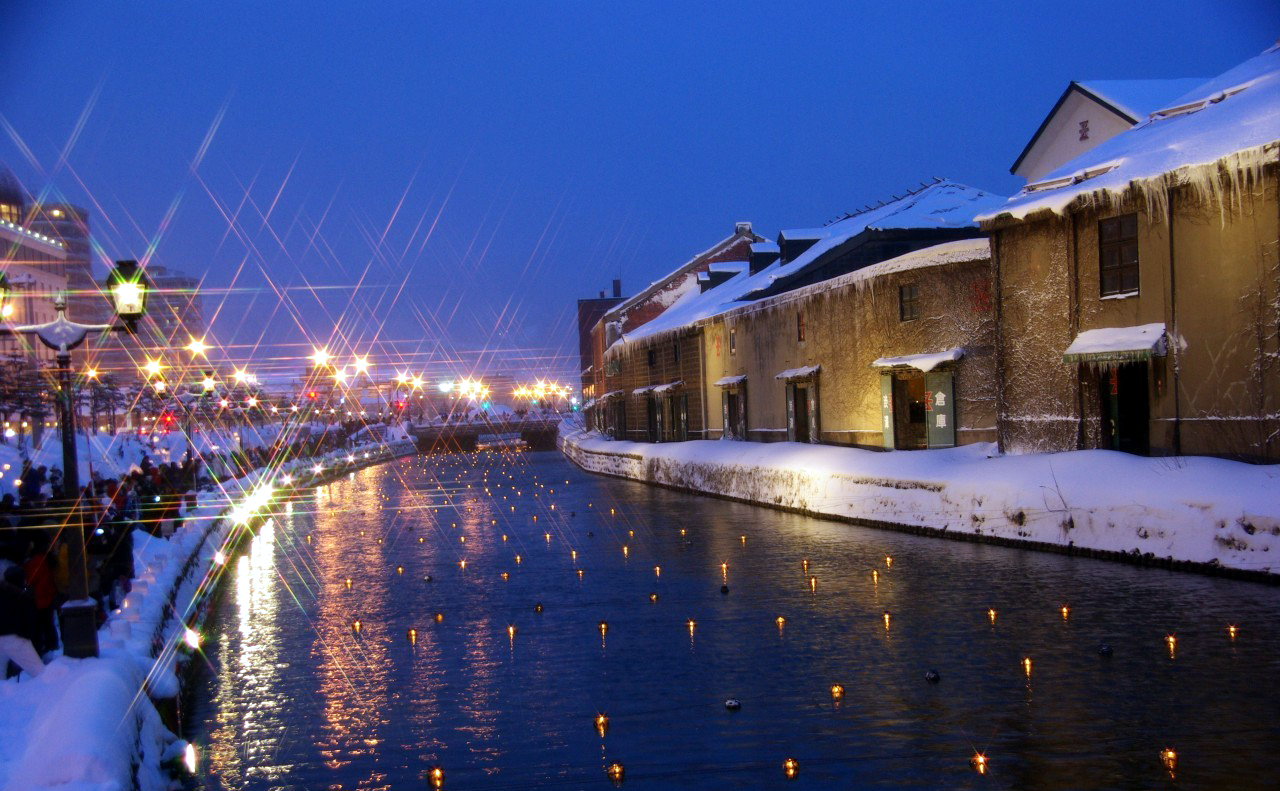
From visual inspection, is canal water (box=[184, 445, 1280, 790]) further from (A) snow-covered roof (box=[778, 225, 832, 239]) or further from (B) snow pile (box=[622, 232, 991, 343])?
(A) snow-covered roof (box=[778, 225, 832, 239])

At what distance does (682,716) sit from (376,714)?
10.2ft

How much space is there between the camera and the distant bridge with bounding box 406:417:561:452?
104m

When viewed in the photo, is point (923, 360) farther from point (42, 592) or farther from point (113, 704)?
point (113, 704)

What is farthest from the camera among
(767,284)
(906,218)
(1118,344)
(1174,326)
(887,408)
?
(767,284)

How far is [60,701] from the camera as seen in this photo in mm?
8852

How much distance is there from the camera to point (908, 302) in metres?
32.0

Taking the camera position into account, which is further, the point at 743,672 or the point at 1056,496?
the point at 1056,496

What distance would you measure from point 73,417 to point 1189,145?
1917 centimetres

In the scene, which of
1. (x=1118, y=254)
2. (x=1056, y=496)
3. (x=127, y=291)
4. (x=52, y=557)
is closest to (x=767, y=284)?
(x=1118, y=254)

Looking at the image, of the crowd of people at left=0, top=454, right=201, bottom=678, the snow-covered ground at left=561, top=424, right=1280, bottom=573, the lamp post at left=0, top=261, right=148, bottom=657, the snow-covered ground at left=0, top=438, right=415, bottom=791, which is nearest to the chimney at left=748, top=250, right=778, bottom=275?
the snow-covered ground at left=561, top=424, right=1280, bottom=573

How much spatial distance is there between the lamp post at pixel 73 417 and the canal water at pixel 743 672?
4.81 ft

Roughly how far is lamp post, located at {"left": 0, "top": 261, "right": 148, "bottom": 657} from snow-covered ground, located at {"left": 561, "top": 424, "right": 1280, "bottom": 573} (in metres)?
15.4

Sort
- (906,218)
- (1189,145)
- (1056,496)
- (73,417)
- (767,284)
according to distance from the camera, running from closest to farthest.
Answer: (73,417) < (1056,496) < (1189,145) < (906,218) < (767,284)

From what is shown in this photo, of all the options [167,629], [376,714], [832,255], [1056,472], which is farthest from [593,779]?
[832,255]
